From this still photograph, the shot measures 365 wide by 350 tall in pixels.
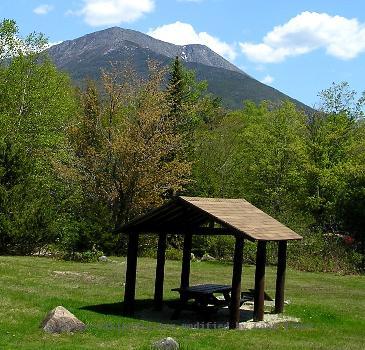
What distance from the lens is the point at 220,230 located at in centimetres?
1661

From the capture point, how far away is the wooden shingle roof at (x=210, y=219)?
15.4 m

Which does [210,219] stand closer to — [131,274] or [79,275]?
[131,274]

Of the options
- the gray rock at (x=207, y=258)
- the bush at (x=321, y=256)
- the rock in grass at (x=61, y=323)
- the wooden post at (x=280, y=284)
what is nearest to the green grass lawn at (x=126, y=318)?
the rock in grass at (x=61, y=323)

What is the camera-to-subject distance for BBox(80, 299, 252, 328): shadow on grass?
52.0 ft

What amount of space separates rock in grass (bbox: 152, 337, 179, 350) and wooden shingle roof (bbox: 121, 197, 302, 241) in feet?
12.3

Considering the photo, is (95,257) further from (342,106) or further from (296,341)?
(342,106)

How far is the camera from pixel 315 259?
32281 mm

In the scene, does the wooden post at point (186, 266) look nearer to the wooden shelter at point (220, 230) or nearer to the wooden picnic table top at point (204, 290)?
the wooden shelter at point (220, 230)

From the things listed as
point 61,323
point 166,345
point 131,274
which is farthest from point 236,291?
point 61,323

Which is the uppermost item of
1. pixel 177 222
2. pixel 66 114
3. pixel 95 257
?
pixel 66 114

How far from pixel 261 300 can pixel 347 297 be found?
7.48 m

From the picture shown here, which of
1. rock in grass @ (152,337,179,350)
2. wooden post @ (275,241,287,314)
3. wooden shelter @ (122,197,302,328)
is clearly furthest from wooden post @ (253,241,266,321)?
rock in grass @ (152,337,179,350)

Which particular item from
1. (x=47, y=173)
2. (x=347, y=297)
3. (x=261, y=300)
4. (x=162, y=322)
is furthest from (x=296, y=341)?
(x=47, y=173)

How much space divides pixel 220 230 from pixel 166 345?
203 inches
